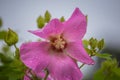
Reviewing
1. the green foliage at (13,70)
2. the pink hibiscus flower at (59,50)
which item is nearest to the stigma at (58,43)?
the pink hibiscus flower at (59,50)

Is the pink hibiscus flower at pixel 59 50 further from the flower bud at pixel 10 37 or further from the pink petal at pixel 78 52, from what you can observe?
the flower bud at pixel 10 37

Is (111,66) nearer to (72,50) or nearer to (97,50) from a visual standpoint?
(97,50)

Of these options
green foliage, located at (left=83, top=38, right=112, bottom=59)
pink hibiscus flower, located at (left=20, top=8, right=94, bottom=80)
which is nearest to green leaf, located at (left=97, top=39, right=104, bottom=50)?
green foliage, located at (left=83, top=38, right=112, bottom=59)

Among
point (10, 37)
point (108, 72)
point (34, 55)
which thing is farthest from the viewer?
point (108, 72)

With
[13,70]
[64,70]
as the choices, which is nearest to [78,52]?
[64,70]

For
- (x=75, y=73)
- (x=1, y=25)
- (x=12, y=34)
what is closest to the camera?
(x=75, y=73)

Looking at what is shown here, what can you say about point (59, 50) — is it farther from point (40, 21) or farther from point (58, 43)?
point (40, 21)

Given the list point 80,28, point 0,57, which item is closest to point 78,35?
point 80,28

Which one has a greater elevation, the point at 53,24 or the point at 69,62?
the point at 53,24
